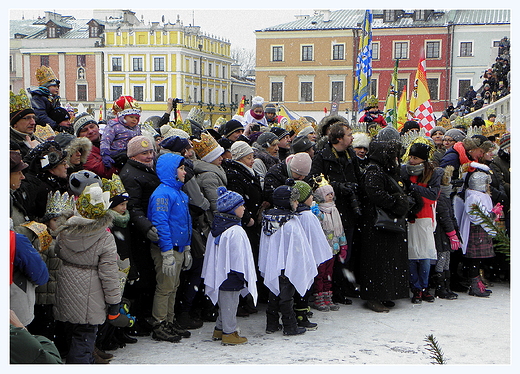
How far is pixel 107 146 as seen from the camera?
234 inches

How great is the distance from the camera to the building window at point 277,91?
51844mm

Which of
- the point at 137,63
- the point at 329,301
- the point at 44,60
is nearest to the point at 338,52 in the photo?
the point at 137,63

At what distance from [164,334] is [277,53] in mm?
47543

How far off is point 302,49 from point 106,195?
4766 cm

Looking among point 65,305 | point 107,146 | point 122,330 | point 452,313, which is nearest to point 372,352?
point 452,313

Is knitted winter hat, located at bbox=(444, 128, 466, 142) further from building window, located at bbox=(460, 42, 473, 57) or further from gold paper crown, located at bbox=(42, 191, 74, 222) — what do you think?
building window, located at bbox=(460, 42, 473, 57)

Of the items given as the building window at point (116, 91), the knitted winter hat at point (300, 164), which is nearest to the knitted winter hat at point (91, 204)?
the knitted winter hat at point (300, 164)

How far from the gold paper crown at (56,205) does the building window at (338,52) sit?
46.2 meters

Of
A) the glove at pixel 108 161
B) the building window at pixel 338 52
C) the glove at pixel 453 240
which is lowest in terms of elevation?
the glove at pixel 453 240

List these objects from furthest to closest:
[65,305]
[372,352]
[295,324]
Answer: [295,324] → [372,352] → [65,305]

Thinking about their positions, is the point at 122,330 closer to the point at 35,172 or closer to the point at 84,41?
the point at 35,172

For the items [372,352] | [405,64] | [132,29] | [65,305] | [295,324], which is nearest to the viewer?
[65,305]

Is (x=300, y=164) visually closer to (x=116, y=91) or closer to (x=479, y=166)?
(x=479, y=166)

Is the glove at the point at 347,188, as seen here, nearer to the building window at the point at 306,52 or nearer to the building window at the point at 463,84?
the building window at the point at 463,84
